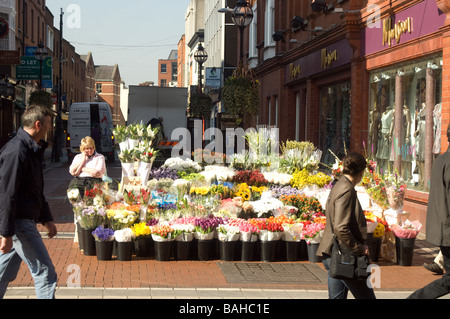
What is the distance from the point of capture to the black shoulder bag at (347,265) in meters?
5.46

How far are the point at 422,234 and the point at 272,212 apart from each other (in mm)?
3440

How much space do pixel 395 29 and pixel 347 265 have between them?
1018 centimetres

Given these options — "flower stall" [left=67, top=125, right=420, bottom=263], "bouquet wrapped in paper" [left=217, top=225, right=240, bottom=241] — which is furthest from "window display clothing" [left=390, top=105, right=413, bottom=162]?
"bouquet wrapped in paper" [left=217, top=225, right=240, bottom=241]

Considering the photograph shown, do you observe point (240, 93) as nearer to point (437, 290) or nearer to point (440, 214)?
point (440, 214)

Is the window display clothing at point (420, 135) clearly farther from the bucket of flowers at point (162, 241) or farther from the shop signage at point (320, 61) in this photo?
the bucket of flowers at point (162, 241)

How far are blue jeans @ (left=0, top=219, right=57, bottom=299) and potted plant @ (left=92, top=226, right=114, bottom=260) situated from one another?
414cm

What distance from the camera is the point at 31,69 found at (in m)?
38.8

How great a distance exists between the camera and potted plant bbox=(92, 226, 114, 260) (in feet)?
31.9

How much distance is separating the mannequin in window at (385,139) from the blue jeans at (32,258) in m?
11.0

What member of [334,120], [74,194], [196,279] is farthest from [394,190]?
[334,120]

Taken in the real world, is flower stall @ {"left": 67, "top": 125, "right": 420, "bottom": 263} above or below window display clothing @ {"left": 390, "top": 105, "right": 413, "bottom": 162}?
below

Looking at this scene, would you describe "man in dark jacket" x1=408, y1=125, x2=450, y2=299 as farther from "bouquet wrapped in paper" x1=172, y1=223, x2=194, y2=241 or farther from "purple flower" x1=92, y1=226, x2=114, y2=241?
"purple flower" x1=92, y1=226, x2=114, y2=241

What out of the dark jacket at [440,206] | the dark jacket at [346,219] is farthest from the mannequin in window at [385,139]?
Result: the dark jacket at [346,219]
